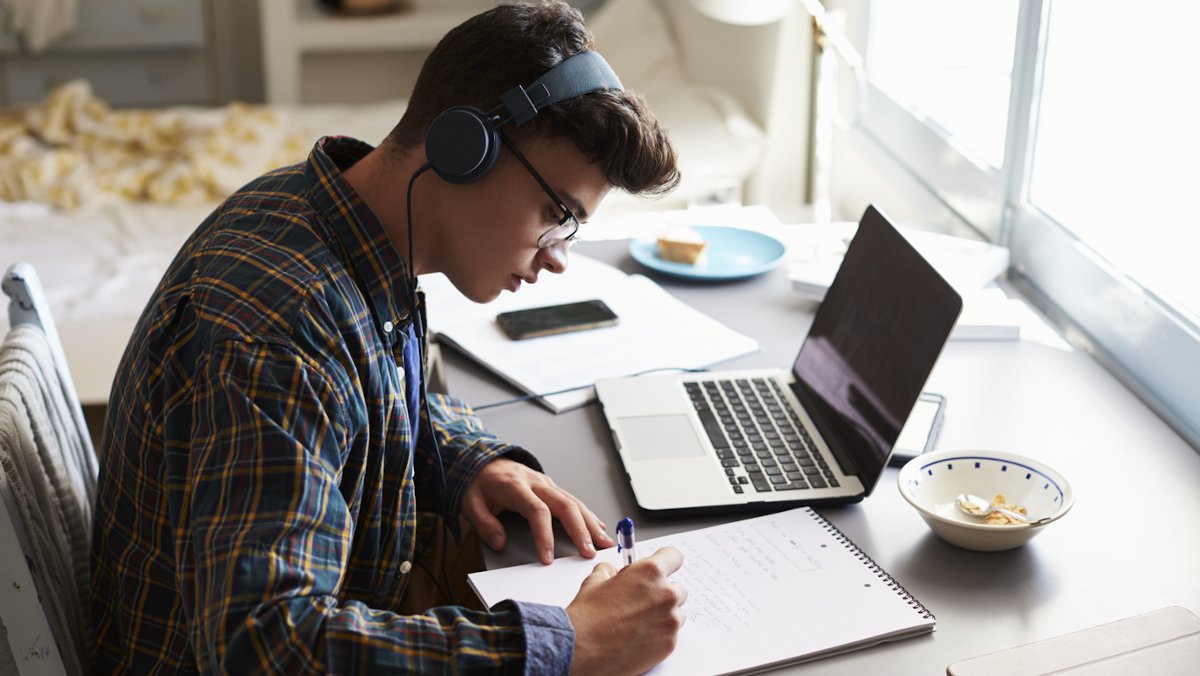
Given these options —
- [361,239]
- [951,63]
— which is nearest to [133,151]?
[951,63]

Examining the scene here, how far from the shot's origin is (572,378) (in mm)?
1249

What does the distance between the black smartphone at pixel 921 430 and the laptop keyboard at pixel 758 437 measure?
8cm

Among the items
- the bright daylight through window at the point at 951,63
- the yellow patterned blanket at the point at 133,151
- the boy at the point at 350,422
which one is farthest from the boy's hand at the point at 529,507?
the yellow patterned blanket at the point at 133,151

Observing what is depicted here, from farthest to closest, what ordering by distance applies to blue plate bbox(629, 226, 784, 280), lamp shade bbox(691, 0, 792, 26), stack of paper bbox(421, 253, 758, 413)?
lamp shade bbox(691, 0, 792, 26), blue plate bbox(629, 226, 784, 280), stack of paper bbox(421, 253, 758, 413)

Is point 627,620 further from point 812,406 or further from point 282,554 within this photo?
point 812,406

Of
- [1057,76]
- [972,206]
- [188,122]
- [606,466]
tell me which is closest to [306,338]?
[606,466]

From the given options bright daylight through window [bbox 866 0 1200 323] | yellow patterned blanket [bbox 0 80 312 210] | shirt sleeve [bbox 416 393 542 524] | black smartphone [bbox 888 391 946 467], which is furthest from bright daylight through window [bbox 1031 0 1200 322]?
yellow patterned blanket [bbox 0 80 312 210]

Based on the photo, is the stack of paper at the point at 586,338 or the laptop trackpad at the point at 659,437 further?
the stack of paper at the point at 586,338

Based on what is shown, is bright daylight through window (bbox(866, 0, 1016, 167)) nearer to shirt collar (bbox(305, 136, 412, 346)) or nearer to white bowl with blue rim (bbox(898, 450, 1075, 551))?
white bowl with blue rim (bbox(898, 450, 1075, 551))

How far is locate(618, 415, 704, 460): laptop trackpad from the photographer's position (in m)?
1.08

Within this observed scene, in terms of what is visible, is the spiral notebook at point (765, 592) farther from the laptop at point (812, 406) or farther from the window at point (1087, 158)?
the window at point (1087, 158)

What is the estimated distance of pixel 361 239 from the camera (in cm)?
93

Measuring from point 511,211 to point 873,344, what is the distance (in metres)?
0.38

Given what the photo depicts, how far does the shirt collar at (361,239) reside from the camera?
0.92 m
